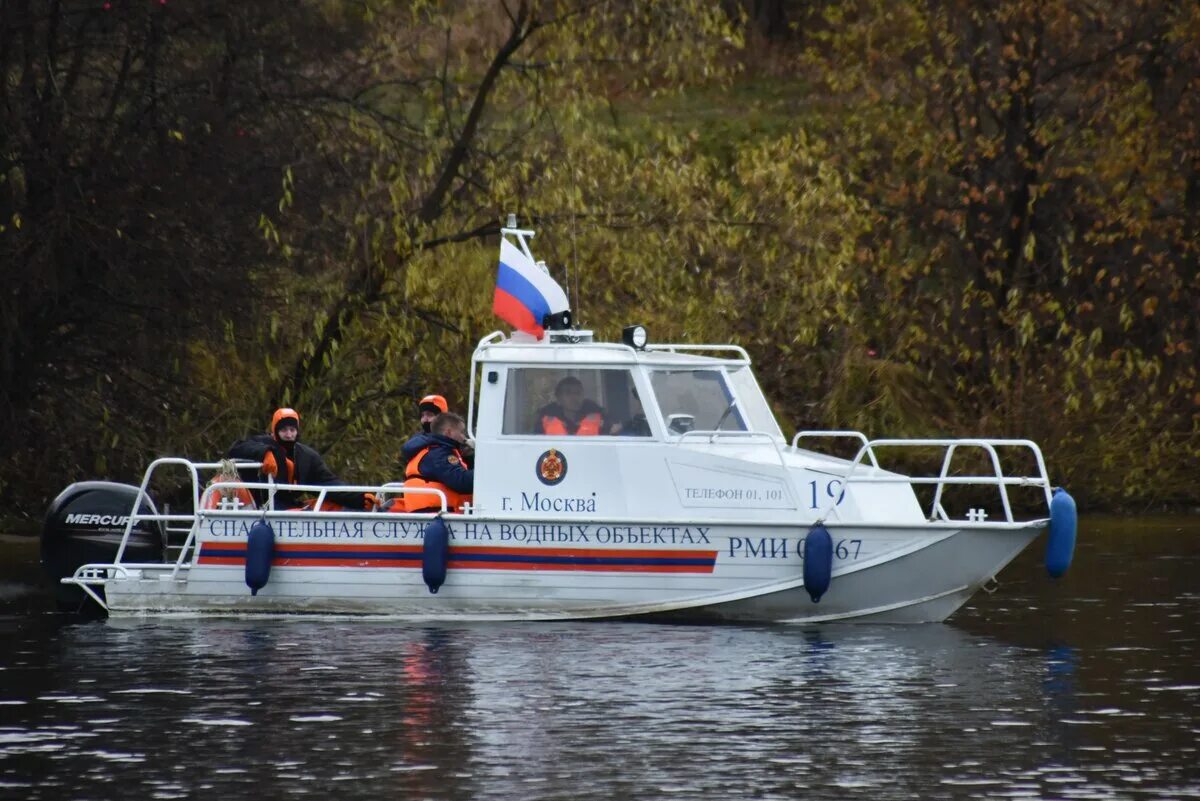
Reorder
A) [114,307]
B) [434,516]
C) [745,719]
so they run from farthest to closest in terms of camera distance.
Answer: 1. [114,307]
2. [434,516]
3. [745,719]

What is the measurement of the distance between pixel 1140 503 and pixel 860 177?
23.5 feet

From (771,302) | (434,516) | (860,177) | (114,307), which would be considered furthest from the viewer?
(860,177)

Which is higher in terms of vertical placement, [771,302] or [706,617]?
[771,302]

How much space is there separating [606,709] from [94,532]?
21.5 ft

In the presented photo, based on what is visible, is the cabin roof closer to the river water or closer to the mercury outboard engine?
the river water

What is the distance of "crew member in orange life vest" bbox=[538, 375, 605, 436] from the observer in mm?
16094

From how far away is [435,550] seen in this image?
1596cm

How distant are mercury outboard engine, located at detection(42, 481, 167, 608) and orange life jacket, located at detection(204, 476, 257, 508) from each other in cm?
78

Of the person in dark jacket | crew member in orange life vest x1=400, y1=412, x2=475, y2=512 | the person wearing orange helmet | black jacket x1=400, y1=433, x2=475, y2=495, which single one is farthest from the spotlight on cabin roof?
the person in dark jacket

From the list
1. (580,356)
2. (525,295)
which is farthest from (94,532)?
(580,356)

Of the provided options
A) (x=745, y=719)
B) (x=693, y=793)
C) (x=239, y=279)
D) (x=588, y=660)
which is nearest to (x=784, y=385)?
(x=239, y=279)

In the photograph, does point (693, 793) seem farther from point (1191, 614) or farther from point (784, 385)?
point (784, 385)

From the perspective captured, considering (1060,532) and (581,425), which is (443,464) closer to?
(581,425)

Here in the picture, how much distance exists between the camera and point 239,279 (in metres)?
25.2
